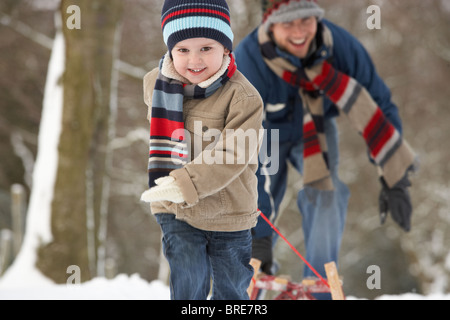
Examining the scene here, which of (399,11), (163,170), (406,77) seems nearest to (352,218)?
(406,77)

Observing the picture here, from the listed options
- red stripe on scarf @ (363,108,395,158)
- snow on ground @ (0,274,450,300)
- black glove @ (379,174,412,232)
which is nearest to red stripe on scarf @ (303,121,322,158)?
red stripe on scarf @ (363,108,395,158)

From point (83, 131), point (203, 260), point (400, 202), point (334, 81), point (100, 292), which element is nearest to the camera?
point (203, 260)

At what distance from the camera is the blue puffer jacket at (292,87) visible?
2.59 metres

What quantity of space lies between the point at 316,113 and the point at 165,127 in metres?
1.18

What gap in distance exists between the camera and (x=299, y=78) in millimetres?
2621

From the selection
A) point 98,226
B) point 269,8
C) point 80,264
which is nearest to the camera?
point 269,8

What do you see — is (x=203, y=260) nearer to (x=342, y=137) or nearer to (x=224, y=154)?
(x=224, y=154)

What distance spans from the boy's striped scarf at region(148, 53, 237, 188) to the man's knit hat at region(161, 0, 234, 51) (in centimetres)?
11

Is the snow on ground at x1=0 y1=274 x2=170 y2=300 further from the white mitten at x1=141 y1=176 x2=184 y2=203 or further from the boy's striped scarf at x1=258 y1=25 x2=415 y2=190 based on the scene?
the white mitten at x1=141 y1=176 x2=184 y2=203

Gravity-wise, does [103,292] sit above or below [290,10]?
below

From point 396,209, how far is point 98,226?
8.77ft

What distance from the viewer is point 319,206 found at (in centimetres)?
282

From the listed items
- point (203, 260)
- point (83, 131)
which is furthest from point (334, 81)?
point (83, 131)

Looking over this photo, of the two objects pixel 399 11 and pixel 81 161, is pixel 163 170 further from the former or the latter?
pixel 399 11
